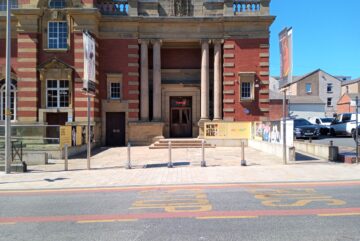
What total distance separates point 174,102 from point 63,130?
10885 millimetres

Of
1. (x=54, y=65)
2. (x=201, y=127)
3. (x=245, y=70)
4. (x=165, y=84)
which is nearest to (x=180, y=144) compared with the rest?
(x=201, y=127)

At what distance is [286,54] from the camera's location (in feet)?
48.2

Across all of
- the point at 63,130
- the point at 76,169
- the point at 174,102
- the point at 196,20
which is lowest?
the point at 76,169

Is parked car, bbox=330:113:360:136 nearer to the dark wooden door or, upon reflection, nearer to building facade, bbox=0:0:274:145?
building facade, bbox=0:0:274:145

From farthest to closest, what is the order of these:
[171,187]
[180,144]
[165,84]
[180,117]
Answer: [180,117]
[165,84]
[180,144]
[171,187]

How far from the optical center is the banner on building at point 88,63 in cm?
1481

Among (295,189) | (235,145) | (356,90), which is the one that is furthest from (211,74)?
(356,90)

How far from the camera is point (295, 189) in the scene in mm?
9719

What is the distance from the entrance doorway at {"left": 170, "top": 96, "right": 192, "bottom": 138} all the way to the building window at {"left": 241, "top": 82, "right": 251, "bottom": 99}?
13.8ft

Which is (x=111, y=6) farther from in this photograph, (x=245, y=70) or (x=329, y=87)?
(x=329, y=87)

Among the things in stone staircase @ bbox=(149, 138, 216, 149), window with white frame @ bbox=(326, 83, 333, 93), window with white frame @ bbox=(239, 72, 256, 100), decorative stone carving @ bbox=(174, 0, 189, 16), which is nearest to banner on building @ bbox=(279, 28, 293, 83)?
stone staircase @ bbox=(149, 138, 216, 149)

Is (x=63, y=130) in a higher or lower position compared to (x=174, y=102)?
lower

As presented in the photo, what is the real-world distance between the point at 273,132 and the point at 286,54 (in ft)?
16.1

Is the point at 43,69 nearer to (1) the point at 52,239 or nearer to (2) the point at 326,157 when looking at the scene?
(2) the point at 326,157
